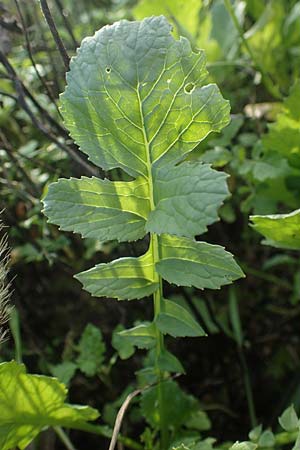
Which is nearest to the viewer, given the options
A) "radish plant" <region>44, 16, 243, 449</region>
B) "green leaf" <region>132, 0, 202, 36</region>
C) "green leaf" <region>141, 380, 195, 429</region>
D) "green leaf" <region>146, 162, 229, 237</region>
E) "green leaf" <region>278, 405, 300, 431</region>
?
"green leaf" <region>146, 162, 229, 237</region>

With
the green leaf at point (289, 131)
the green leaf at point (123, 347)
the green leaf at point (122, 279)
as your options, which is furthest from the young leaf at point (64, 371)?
the green leaf at point (289, 131)

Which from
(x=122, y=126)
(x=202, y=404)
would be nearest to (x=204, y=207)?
(x=122, y=126)

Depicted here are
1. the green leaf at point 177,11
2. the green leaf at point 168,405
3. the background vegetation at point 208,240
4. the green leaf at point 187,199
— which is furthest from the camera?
the green leaf at point 177,11

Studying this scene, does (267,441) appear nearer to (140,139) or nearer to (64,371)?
(64,371)

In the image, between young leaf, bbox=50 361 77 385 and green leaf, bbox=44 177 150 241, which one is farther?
young leaf, bbox=50 361 77 385

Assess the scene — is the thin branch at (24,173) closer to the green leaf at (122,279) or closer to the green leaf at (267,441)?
the green leaf at (122,279)

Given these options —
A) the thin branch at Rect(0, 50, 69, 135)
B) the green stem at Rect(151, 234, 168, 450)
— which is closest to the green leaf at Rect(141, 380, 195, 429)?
the green stem at Rect(151, 234, 168, 450)

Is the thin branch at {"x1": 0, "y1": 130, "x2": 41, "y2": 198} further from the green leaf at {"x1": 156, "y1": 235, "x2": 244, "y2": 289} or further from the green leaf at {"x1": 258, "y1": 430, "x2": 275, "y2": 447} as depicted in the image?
the green leaf at {"x1": 258, "y1": 430, "x2": 275, "y2": 447}
